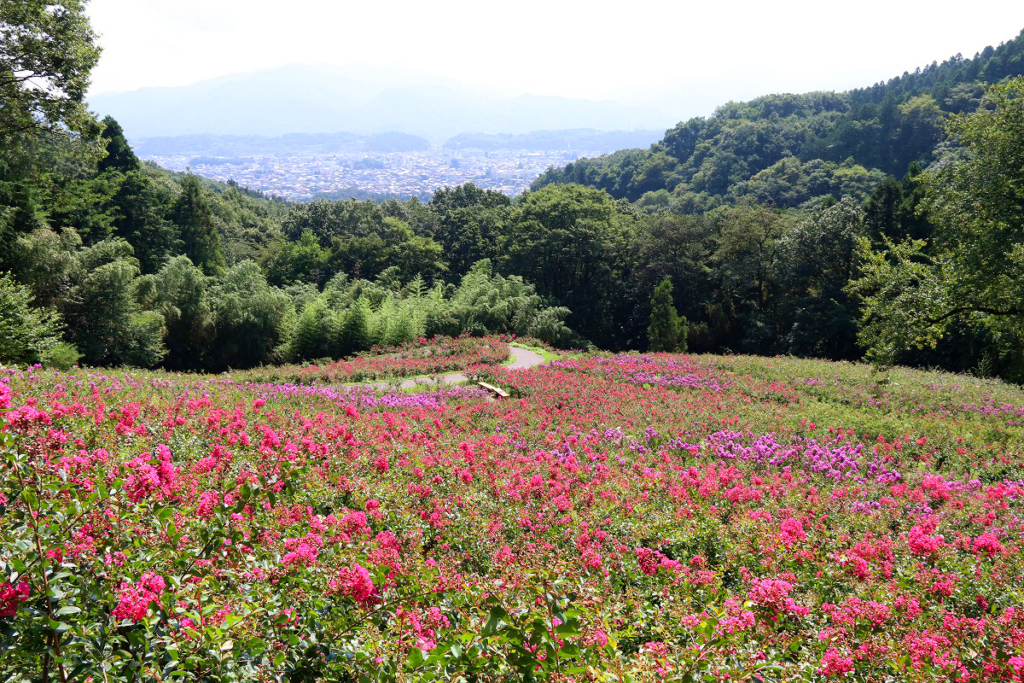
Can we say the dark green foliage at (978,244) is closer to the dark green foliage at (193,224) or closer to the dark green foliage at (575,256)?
the dark green foliage at (575,256)

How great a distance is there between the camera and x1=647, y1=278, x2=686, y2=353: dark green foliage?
1167 inches

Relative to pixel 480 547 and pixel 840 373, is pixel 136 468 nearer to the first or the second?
pixel 480 547

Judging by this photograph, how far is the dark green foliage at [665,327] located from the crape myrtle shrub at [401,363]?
34.7ft

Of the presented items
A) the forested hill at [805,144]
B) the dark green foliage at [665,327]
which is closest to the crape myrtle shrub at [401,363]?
the dark green foliage at [665,327]

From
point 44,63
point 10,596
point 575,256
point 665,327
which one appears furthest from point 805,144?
point 10,596

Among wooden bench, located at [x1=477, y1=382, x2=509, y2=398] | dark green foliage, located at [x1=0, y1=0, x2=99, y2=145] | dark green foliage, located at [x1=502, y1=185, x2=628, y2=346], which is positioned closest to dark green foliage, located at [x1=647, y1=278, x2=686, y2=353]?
dark green foliage, located at [x1=502, y1=185, x2=628, y2=346]

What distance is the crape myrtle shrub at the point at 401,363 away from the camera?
1678 cm

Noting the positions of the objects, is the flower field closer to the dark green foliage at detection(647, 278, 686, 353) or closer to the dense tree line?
the dense tree line

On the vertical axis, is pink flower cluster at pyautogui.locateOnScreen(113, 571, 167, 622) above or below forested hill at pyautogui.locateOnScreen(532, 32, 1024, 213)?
below

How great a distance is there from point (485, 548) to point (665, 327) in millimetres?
26584

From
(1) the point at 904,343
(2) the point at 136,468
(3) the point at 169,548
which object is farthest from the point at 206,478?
(1) the point at 904,343

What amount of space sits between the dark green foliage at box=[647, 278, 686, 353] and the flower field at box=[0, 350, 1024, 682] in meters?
19.3

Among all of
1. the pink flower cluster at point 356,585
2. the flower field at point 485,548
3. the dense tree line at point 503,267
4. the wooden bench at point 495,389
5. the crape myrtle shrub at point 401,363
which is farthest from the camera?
the crape myrtle shrub at point 401,363

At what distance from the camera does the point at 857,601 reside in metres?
4.00
